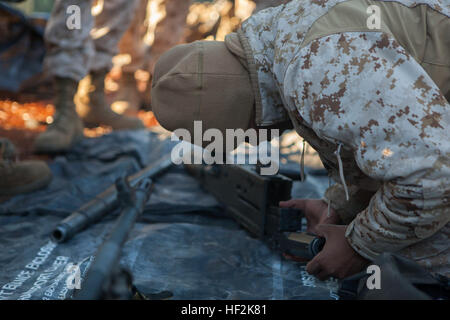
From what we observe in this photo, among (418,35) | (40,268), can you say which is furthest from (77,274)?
(418,35)

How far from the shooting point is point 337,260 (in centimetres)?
125

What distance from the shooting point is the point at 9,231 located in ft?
6.00

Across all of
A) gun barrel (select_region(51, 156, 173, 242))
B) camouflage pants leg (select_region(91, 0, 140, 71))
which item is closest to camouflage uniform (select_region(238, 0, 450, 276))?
gun barrel (select_region(51, 156, 173, 242))

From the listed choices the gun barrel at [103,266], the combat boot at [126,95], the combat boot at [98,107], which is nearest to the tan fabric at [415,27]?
the gun barrel at [103,266]

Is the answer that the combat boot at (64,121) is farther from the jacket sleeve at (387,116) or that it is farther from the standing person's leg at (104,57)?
the jacket sleeve at (387,116)

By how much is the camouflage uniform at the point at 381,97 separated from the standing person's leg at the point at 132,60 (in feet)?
13.0

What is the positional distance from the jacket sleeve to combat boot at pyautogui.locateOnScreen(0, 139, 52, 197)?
5.65ft

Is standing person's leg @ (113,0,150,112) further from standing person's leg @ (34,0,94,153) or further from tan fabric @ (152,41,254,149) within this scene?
tan fabric @ (152,41,254,149)

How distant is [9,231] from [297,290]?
124 cm

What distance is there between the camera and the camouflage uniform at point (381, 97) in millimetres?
997

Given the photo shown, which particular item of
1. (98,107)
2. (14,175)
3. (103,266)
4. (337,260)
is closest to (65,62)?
(98,107)

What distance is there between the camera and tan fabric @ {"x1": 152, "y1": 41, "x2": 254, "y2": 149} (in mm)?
1291

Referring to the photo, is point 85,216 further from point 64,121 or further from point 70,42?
point 70,42
